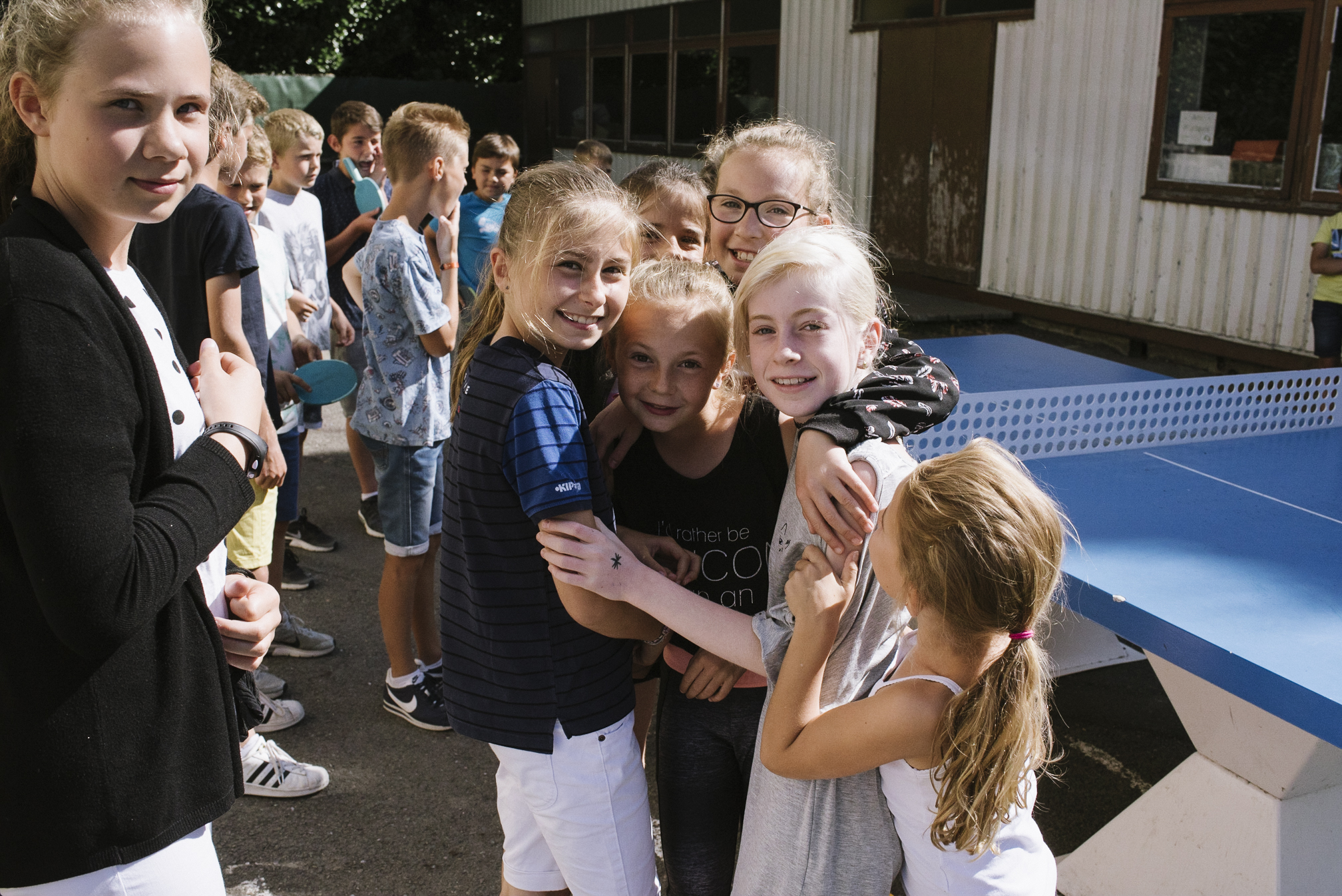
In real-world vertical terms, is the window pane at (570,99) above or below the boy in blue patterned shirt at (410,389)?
above

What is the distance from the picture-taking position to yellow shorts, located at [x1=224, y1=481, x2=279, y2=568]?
288 cm

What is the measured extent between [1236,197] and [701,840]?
7.69m

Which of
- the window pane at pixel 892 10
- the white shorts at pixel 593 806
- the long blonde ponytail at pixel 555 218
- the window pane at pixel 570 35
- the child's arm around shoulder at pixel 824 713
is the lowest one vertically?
the white shorts at pixel 593 806

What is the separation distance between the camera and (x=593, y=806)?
5.77 feet

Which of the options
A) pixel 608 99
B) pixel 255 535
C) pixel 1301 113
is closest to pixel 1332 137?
pixel 1301 113

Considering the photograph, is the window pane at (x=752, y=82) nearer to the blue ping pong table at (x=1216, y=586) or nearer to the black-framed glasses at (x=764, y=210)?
the blue ping pong table at (x=1216, y=586)

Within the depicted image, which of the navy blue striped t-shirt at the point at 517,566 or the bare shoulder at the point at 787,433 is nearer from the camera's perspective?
the navy blue striped t-shirt at the point at 517,566

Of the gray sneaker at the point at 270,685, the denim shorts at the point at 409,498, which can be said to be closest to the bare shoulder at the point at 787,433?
the denim shorts at the point at 409,498

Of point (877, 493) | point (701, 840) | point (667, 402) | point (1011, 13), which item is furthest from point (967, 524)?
point (1011, 13)

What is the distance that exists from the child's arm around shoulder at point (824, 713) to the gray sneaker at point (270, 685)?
2.49 metres

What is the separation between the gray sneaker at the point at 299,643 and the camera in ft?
12.9

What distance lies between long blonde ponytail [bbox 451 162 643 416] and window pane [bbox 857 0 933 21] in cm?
963

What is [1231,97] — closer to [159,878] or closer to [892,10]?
[892,10]

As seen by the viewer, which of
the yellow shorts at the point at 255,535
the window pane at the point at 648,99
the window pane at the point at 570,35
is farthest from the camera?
the window pane at the point at 570,35
